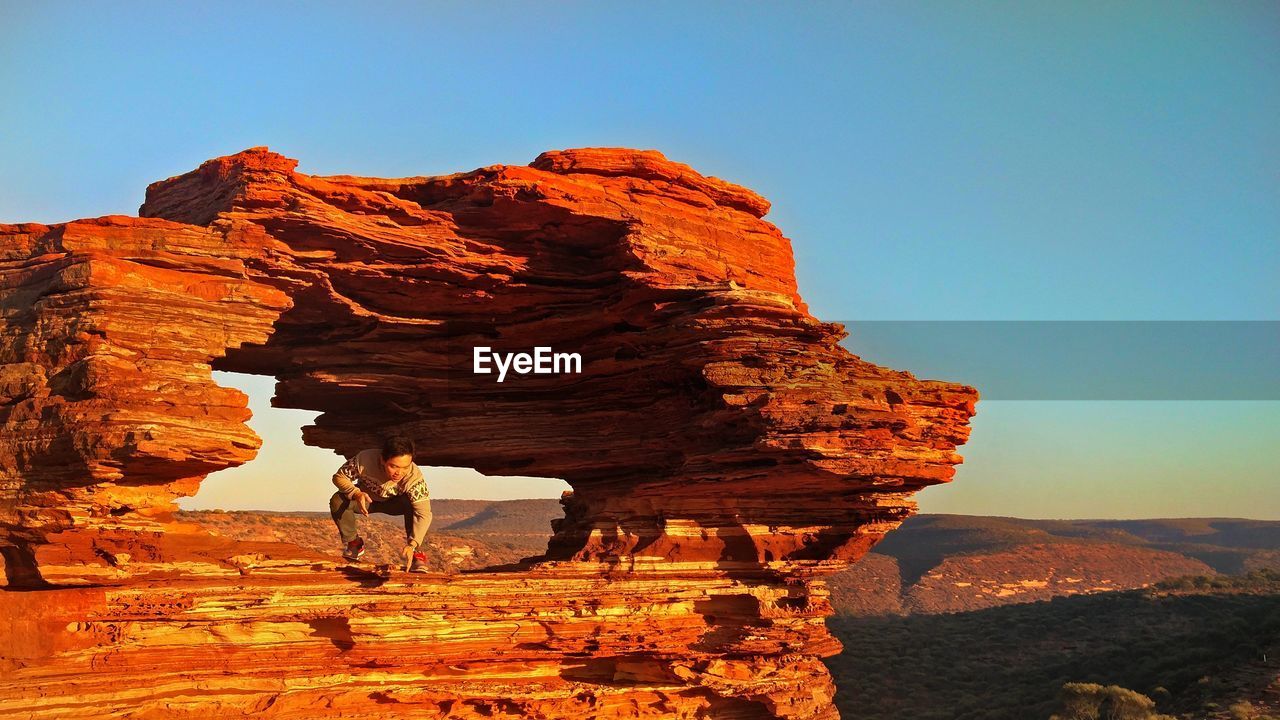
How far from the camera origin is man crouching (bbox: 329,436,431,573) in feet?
52.1

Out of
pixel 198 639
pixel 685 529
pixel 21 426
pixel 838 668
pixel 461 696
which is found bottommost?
pixel 838 668

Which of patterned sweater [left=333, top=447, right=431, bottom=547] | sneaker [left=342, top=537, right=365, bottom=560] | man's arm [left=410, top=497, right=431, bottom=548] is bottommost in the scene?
sneaker [left=342, top=537, right=365, bottom=560]

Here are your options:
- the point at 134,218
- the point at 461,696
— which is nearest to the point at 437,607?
the point at 461,696

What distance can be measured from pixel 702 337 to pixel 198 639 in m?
9.12

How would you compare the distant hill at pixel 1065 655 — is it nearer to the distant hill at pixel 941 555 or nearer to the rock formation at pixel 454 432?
the distant hill at pixel 941 555

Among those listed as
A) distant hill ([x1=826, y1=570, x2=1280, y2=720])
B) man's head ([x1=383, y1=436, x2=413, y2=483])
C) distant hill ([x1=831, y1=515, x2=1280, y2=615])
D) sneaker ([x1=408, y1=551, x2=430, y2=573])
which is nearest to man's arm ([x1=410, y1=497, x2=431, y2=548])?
sneaker ([x1=408, y1=551, x2=430, y2=573])

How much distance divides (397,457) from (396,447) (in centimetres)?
18

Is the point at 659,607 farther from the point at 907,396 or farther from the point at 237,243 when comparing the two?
the point at 237,243

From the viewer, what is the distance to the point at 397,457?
52.1 feet

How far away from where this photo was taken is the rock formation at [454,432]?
13.2 metres

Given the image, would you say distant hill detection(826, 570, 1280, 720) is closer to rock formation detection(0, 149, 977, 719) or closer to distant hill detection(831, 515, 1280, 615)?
distant hill detection(831, 515, 1280, 615)

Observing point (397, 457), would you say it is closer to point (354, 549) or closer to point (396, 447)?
point (396, 447)

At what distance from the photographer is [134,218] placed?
571 inches

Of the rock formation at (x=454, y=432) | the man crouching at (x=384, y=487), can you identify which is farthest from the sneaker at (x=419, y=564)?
the rock formation at (x=454, y=432)
